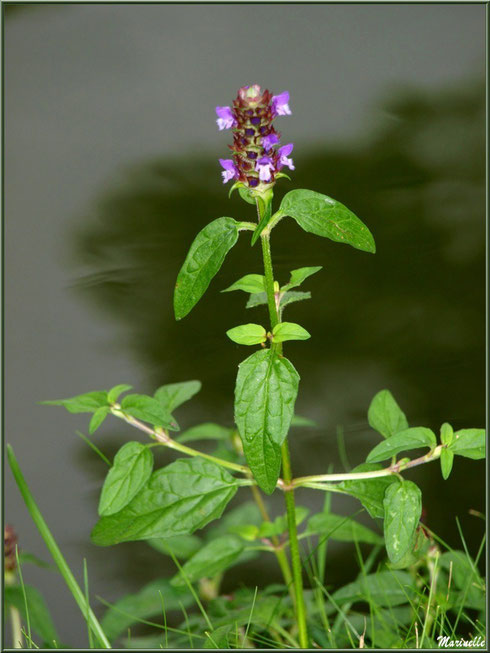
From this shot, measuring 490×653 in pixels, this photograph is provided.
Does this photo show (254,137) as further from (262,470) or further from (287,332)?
(262,470)

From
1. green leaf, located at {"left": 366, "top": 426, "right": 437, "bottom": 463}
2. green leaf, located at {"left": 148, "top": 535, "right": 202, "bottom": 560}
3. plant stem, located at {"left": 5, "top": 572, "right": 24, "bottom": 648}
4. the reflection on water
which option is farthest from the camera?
the reflection on water

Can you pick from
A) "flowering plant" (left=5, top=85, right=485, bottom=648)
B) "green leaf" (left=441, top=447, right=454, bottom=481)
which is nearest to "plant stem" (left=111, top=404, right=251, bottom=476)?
"flowering plant" (left=5, top=85, right=485, bottom=648)

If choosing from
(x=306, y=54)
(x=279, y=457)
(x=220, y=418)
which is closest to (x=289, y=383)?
(x=279, y=457)

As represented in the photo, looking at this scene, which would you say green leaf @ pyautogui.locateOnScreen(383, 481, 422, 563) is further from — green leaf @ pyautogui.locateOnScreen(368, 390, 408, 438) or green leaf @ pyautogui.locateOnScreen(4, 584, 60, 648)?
green leaf @ pyautogui.locateOnScreen(4, 584, 60, 648)

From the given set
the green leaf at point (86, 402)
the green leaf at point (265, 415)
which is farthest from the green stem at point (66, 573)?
the green leaf at point (265, 415)

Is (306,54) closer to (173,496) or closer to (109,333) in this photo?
(109,333)

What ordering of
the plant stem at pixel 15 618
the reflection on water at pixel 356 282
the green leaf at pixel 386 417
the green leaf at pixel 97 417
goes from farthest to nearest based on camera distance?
the reflection on water at pixel 356 282 < the plant stem at pixel 15 618 < the green leaf at pixel 386 417 < the green leaf at pixel 97 417

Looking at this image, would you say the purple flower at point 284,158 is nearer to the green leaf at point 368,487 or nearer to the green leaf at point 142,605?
the green leaf at point 368,487

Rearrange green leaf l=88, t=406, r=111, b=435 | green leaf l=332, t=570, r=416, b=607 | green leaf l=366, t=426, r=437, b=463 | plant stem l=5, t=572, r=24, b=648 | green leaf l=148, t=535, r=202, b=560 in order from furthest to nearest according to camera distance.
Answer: green leaf l=148, t=535, r=202, b=560 < plant stem l=5, t=572, r=24, b=648 < green leaf l=332, t=570, r=416, b=607 < green leaf l=88, t=406, r=111, b=435 < green leaf l=366, t=426, r=437, b=463
